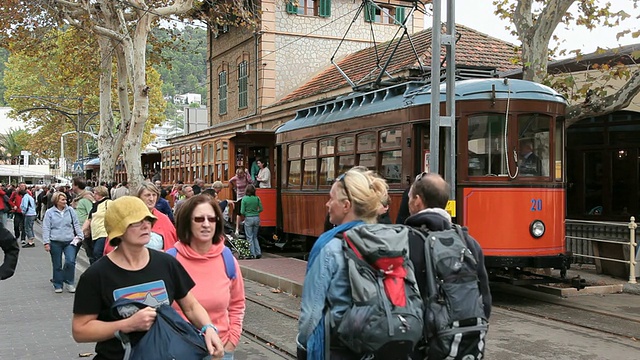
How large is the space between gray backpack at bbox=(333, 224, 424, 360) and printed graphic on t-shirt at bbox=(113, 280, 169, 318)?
0.87 m

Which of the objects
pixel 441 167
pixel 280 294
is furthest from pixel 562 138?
pixel 280 294

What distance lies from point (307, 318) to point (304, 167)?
1195cm

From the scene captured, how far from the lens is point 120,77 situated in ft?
82.2

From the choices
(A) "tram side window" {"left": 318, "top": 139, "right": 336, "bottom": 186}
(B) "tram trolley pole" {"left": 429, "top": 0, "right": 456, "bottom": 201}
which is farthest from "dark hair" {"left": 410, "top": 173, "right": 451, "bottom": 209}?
(A) "tram side window" {"left": 318, "top": 139, "right": 336, "bottom": 186}

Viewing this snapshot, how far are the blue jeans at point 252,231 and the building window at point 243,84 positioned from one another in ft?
46.8

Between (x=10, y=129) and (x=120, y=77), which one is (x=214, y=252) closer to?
(x=120, y=77)

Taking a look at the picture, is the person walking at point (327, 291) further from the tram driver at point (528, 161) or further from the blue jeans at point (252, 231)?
the blue jeans at point (252, 231)

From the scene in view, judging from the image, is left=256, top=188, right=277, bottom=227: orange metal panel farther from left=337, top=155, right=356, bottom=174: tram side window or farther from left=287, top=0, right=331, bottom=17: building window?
left=287, top=0, right=331, bottom=17: building window

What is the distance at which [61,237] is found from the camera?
11641 mm

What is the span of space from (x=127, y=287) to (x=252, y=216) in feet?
40.7

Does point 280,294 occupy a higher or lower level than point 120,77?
lower

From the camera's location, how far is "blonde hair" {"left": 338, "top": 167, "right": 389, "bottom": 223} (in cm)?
341

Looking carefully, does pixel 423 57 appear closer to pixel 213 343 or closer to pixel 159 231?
pixel 159 231

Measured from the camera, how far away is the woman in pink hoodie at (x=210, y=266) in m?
4.09
